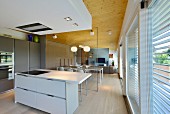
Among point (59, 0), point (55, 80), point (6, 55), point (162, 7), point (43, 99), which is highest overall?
point (59, 0)

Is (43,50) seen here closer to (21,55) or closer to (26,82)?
(21,55)

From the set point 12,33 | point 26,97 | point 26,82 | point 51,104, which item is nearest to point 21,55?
point 12,33

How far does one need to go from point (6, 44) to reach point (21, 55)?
0.70 metres

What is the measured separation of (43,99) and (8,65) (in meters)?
2.48

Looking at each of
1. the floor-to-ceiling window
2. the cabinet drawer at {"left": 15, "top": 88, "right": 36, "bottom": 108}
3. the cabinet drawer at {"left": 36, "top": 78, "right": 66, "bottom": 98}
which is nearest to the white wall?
the cabinet drawer at {"left": 15, "top": 88, "right": 36, "bottom": 108}

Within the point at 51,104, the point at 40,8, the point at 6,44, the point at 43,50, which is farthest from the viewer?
the point at 43,50

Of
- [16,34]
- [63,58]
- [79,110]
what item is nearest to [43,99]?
[79,110]

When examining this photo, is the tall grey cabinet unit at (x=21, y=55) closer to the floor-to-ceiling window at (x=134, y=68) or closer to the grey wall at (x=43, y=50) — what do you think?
the grey wall at (x=43, y=50)

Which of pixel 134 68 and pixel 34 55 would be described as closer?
pixel 134 68

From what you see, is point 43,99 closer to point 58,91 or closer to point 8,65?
point 58,91

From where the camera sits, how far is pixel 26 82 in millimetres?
2469

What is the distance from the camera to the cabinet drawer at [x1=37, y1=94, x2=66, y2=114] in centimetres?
197

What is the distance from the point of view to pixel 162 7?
89 cm

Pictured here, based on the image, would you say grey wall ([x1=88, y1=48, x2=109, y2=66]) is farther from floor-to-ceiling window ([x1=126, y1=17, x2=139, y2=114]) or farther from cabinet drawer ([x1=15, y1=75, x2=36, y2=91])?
cabinet drawer ([x1=15, y1=75, x2=36, y2=91])
